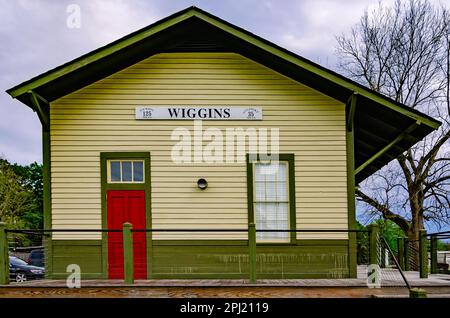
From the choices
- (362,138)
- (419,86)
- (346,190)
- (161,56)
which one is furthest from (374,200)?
(161,56)

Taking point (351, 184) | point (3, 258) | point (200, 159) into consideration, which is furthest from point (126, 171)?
point (351, 184)

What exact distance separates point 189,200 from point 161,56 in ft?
10.8

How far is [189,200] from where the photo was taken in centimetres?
1141

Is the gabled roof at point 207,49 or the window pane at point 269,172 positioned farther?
the window pane at point 269,172

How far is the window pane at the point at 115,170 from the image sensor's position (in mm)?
11470

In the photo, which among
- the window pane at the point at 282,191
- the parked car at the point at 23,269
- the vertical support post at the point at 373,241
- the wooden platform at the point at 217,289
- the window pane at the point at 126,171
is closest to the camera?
the wooden platform at the point at 217,289

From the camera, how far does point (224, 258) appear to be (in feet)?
37.0

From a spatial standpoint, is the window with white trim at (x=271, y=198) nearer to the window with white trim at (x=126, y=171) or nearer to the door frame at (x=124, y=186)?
the door frame at (x=124, y=186)

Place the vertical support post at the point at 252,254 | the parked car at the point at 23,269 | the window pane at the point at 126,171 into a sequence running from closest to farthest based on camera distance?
the vertical support post at the point at 252,254, the window pane at the point at 126,171, the parked car at the point at 23,269

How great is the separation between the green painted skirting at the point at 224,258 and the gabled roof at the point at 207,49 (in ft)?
9.91

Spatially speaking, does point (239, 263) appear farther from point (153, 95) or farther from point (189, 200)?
point (153, 95)

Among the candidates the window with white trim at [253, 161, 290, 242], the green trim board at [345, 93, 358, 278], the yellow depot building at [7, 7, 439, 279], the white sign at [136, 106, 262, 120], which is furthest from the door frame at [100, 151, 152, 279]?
the green trim board at [345, 93, 358, 278]

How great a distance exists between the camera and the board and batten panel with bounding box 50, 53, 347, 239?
1137cm

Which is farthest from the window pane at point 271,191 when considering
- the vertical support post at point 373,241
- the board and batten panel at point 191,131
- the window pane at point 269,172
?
the vertical support post at point 373,241
